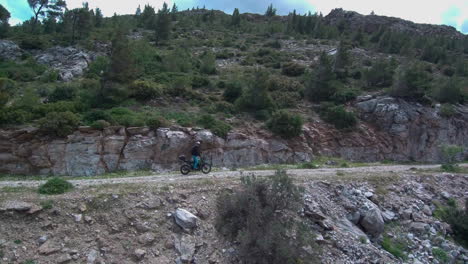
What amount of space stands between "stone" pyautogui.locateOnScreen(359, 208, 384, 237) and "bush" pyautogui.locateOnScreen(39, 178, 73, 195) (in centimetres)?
1179

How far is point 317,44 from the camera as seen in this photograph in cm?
6284

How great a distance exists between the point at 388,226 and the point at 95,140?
17.7 metres

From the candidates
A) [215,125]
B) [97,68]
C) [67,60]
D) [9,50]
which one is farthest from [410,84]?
[9,50]

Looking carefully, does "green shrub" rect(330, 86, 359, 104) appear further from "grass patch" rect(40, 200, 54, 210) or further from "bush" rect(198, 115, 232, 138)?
"grass patch" rect(40, 200, 54, 210)

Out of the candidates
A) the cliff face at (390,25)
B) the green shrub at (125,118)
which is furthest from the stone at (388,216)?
the cliff face at (390,25)

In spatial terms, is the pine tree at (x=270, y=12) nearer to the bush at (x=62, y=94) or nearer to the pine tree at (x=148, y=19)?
the pine tree at (x=148, y=19)

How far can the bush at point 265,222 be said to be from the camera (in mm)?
9391

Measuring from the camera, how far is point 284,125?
1053 inches

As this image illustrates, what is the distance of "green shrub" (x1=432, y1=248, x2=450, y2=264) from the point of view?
13.3 m

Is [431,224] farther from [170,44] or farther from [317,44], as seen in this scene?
[317,44]

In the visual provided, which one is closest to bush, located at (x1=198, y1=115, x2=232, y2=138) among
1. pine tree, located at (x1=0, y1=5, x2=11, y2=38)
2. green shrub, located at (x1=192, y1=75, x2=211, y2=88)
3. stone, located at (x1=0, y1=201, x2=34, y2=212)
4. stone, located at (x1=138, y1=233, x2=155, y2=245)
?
green shrub, located at (x1=192, y1=75, x2=211, y2=88)

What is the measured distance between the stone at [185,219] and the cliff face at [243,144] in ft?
35.1

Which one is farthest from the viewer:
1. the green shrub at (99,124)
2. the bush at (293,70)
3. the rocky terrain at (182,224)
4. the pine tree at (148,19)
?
the pine tree at (148,19)

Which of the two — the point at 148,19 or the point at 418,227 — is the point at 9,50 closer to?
the point at 148,19
